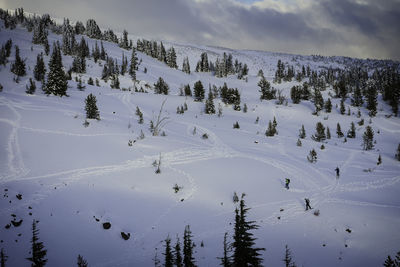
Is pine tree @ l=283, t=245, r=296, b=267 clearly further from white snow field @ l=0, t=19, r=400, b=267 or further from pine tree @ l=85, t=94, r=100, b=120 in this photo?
pine tree @ l=85, t=94, r=100, b=120

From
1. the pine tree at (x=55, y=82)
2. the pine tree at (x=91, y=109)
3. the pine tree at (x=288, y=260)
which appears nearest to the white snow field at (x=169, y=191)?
the pine tree at (x=288, y=260)

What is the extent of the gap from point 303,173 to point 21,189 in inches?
758

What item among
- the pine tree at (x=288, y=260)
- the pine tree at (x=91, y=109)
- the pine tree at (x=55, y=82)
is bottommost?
the pine tree at (x=288, y=260)

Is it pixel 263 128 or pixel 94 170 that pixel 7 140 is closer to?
pixel 94 170

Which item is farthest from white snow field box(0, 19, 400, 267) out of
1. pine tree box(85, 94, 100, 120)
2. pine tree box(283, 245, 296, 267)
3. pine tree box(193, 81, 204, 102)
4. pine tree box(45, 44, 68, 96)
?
pine tree box(193, 81, 204, 102)

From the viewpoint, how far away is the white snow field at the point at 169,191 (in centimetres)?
924

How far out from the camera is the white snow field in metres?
9.24

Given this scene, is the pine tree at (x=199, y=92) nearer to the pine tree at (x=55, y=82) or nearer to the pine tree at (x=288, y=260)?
the pine tree at (x=55, y=82)

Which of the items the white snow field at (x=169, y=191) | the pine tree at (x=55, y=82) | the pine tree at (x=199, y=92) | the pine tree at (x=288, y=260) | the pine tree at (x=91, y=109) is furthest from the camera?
the pine tree at (x=199, y=92)

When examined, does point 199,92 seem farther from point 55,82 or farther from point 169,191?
point 169,191

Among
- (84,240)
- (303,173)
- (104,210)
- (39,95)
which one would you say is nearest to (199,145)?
(303,173)

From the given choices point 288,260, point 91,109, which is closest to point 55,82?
point 91,109

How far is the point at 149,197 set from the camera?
12.2m

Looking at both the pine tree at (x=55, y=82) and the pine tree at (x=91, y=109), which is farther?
the pine tree at (x=55, y=82)
